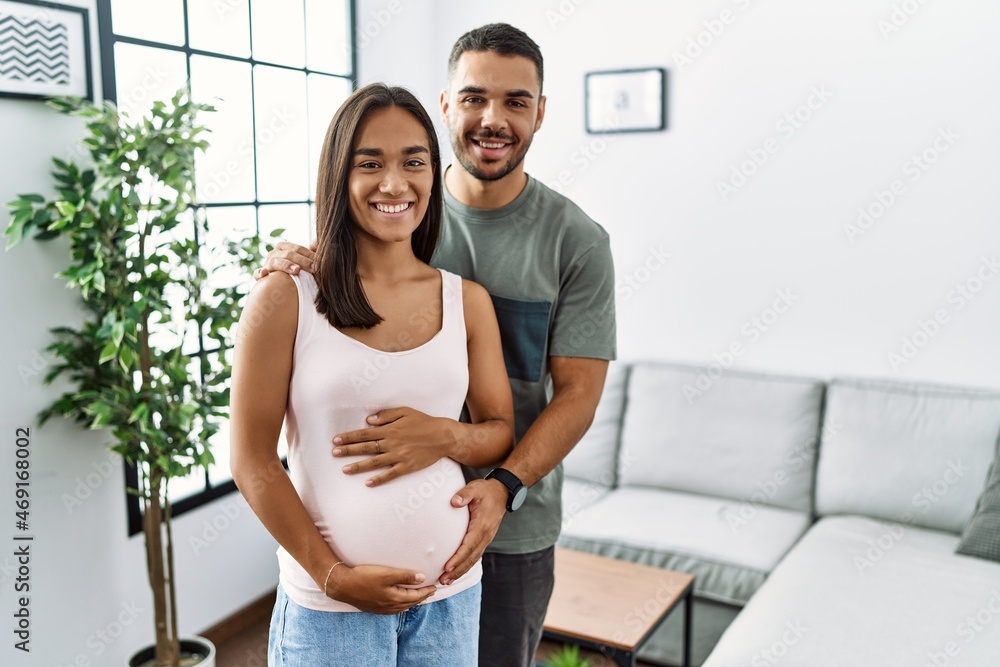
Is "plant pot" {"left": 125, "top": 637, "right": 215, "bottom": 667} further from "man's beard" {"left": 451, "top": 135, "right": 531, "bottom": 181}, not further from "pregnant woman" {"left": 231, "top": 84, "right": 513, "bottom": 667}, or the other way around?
"man's beard" {"left": 451, "top": 135, "right": 531, "bottom": 181}

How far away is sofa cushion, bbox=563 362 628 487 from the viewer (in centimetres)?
356

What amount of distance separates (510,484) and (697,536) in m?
1.67

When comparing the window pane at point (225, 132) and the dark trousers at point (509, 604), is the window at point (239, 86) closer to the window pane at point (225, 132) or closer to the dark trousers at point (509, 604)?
the window pane at point (225, 132)

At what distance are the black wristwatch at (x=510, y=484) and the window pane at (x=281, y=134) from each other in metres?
2.04

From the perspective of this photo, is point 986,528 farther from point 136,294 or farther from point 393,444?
point 136,294

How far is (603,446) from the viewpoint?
3570 millimetres

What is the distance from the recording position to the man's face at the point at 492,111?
5.33 feet

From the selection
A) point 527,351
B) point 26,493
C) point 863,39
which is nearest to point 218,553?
point 26,493

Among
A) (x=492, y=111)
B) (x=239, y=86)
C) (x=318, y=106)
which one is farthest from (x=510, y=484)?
(x=318, y=106)

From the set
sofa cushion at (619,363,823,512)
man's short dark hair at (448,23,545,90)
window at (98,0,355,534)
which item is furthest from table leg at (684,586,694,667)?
man's short dark hair at (448,23,545,90)

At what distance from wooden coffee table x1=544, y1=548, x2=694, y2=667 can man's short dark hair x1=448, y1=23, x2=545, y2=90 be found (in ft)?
4.78

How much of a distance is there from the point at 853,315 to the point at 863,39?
992mm

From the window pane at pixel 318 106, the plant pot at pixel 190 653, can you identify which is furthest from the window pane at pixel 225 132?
the plant pot at pixel 190 653

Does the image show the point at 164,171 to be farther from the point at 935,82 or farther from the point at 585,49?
the point at 935,82
